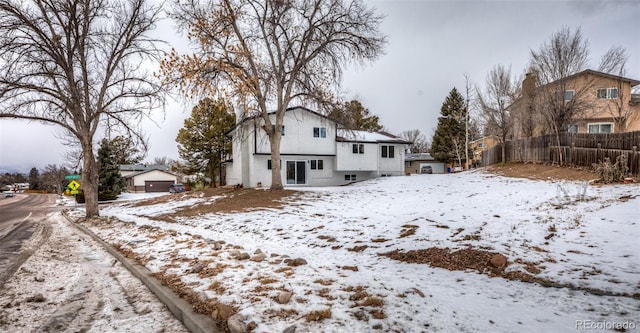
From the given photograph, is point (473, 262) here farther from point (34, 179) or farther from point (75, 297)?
point (34, 179)

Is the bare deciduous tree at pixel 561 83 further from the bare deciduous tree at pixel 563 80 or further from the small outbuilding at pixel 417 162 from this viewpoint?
the small outbuilding at pixel 417 162

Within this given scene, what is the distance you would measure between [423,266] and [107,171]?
138 feet

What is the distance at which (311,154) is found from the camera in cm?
2658

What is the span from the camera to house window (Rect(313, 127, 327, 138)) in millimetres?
26891

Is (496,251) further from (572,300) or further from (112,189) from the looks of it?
(112,189)

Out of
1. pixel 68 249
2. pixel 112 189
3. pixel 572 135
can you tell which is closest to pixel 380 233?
pixel 68 249

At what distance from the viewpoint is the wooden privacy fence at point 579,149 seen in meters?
12.8

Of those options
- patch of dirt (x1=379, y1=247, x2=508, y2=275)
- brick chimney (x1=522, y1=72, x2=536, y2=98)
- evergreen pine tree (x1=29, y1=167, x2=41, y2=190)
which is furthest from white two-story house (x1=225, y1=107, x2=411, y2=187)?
evergreen pine tree (x1=29, y1=167, x2=41, y2=190)

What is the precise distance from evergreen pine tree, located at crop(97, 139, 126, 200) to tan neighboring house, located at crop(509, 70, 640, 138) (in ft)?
136

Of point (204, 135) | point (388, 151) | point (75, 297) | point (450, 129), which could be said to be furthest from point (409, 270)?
point (450, 129)

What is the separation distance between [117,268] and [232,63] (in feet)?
38.6

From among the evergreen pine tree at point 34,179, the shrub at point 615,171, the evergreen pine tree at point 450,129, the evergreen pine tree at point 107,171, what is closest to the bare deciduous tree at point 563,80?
the shrub at point 615,171

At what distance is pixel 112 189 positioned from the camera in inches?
1497

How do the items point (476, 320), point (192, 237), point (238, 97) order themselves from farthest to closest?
point (238, 97) < point (192, 237) < point (476, 320)
